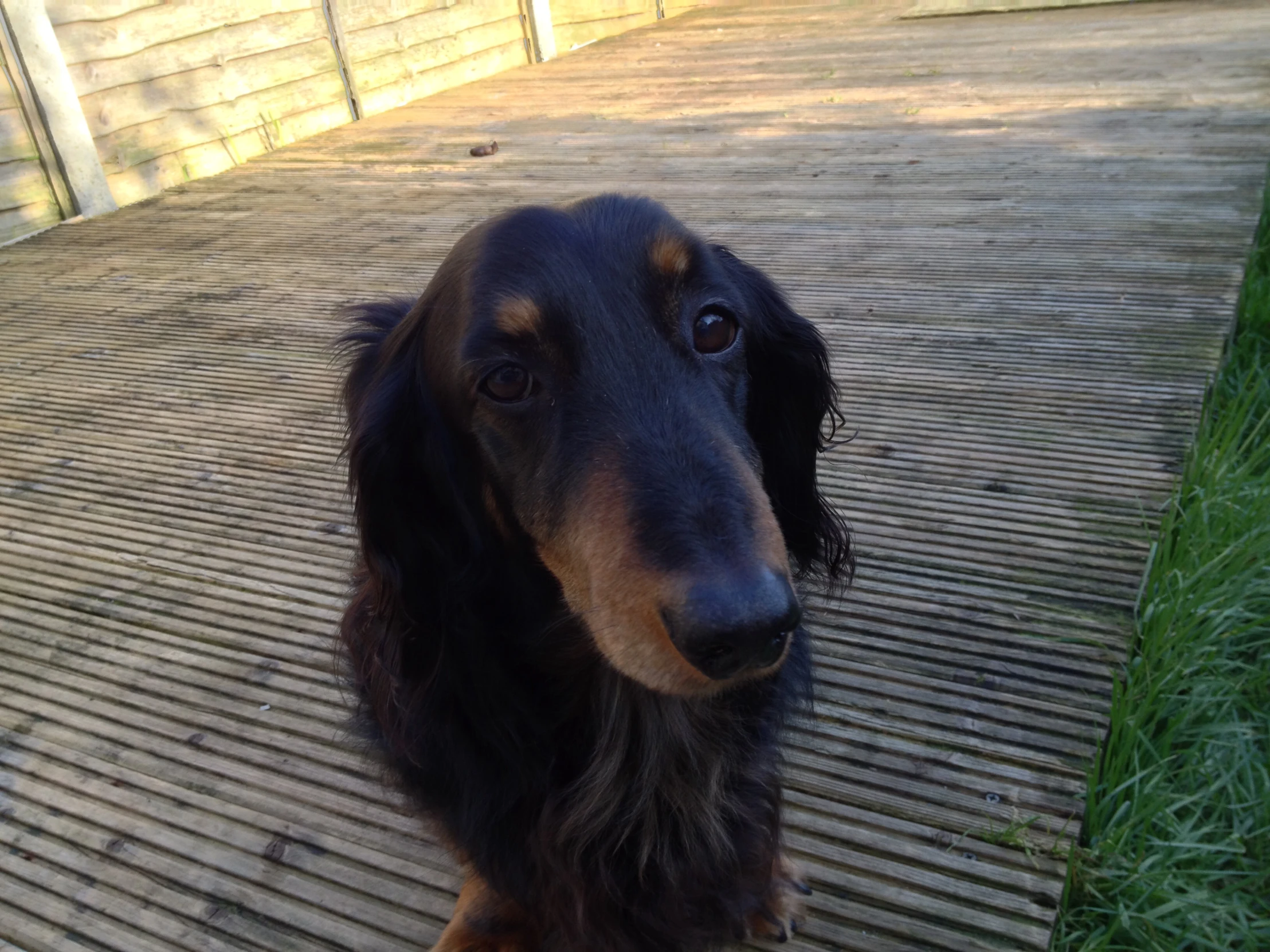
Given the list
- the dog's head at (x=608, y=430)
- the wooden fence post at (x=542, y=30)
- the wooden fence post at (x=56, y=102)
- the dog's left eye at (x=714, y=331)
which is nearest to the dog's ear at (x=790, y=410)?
the dog's head at (x=608, y=430)

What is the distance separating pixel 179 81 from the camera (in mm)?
6457

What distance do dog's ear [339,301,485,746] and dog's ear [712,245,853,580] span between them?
1.92 feet

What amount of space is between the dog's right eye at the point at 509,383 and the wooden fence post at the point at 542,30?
9.55 meters

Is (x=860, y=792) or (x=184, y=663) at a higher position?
(x=184, y=663)

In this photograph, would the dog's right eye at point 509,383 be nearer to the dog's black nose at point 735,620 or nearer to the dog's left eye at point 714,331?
the dog's left eye at point 714,331

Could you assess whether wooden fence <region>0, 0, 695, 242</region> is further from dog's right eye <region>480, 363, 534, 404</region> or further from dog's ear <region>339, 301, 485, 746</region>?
dog's right eye <region>480, 363, 534, 404</region>

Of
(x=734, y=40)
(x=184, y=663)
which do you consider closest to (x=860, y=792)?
(x=184, y=663)

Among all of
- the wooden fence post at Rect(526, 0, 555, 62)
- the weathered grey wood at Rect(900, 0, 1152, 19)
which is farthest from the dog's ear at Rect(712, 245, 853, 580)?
the weathered grey wood at Rect(900, 0, 1152, 19)

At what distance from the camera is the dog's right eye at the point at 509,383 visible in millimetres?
1470

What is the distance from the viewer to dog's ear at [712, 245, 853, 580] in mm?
1815

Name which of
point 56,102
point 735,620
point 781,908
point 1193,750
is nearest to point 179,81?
point 56,102

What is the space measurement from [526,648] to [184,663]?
1.22 metres

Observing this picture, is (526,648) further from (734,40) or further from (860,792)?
(734,40)

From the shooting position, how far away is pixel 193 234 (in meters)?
5.63
